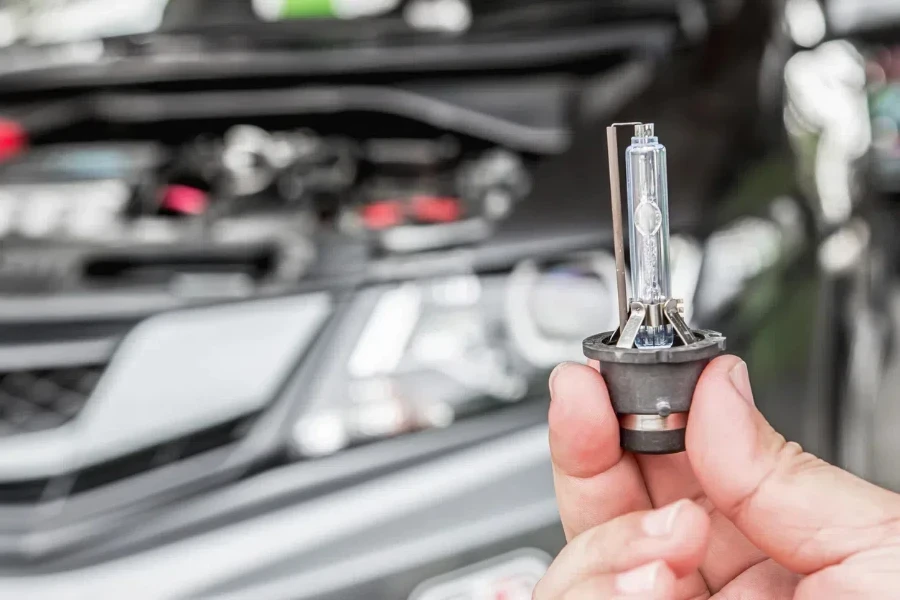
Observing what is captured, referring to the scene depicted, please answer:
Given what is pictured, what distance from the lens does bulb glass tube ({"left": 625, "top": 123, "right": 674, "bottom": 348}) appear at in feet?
1.94

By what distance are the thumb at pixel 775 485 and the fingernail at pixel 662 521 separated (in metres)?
0.05

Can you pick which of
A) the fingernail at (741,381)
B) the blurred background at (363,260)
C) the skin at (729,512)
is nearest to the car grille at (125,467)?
the blurred background at (363,260)

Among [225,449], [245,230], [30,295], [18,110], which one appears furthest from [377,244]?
[18,110]

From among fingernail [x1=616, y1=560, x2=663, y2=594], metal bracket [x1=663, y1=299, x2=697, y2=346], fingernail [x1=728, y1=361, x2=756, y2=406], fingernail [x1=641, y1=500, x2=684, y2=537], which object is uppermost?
metal bracket [x1=663, y1=299, x2=697, y2=346]

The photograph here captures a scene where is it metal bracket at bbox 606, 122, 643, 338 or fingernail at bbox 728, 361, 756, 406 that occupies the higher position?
metal bracket at bbox 606, 122, 643, 338

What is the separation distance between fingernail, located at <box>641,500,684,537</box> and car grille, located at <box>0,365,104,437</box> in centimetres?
63

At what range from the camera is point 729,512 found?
0.59 meters

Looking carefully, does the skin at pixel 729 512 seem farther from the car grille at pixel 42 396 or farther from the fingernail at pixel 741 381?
the car grille at pixel 42 396

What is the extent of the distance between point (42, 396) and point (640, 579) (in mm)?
697

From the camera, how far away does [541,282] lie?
3.09ft

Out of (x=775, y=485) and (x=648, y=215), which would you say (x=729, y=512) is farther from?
(x=648, y=215)

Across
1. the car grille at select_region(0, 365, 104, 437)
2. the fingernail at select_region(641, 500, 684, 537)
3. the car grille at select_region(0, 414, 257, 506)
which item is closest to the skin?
the fingernail at select_region(641, 500, 684, 537)

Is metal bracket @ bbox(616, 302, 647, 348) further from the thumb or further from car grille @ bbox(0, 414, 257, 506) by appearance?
car grille @ bbox(0, 414, 257, 506)

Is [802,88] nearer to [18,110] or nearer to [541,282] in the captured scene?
[541,282]
